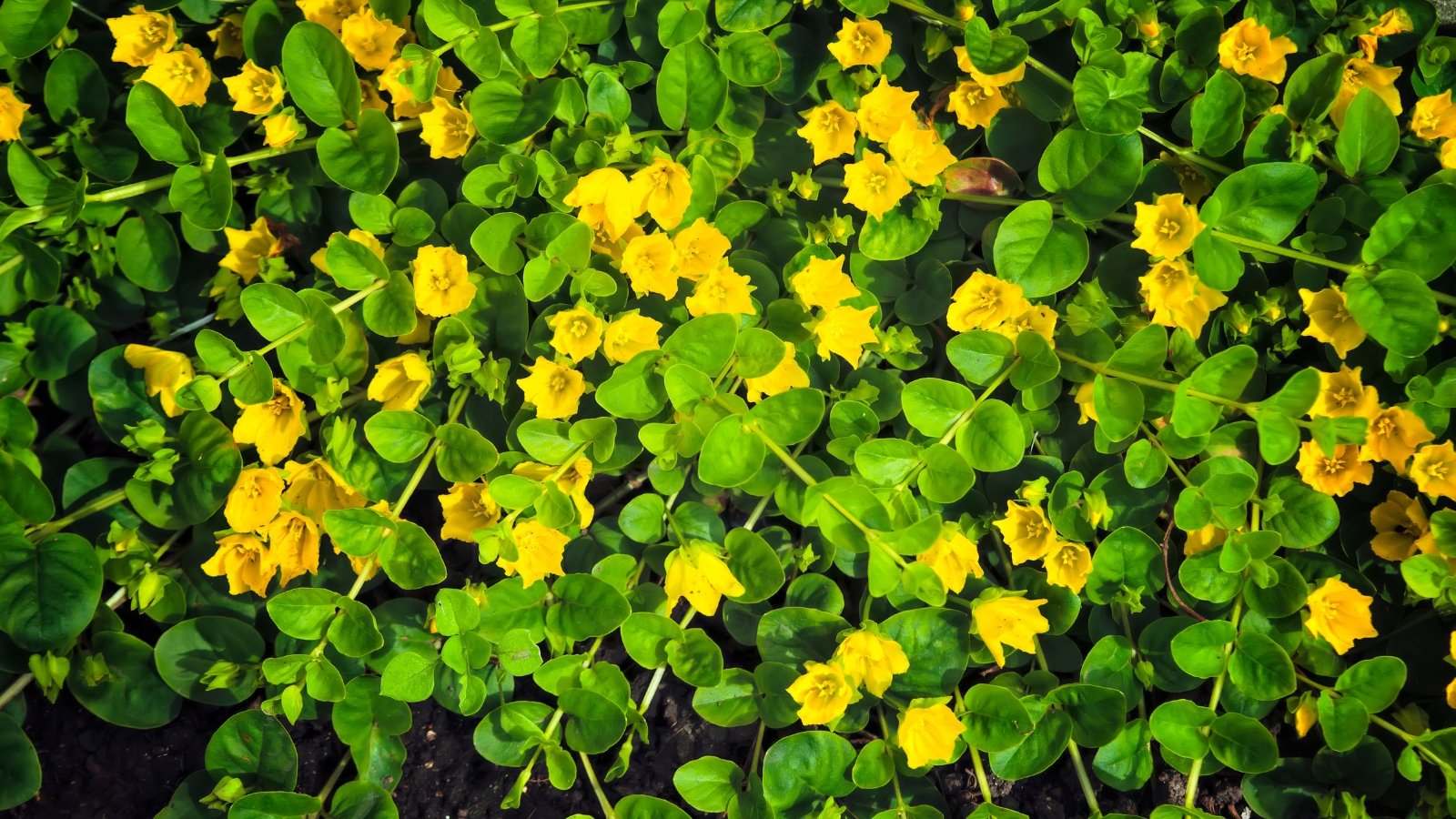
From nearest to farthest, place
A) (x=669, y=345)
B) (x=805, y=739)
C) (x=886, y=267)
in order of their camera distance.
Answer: (x=669, y=345) → (x=805, y=739) → (x=886, y=267)

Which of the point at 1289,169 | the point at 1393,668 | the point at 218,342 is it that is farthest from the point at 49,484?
the point at 1393,668

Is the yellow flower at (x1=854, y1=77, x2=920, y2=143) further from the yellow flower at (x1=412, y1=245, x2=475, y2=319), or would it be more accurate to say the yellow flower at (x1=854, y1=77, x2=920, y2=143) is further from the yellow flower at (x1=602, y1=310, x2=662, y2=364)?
the yellow flower at (x1=412, y1=245, x2=475, y2=319)

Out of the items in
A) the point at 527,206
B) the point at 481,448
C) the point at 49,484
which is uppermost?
the point at 527,206

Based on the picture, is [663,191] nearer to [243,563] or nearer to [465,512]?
[465,512]

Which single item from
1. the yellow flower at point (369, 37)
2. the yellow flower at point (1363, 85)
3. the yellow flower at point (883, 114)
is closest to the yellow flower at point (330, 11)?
the yellow flower at point (369, 37)

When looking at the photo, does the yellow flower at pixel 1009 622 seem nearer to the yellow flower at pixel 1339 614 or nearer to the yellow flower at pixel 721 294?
the yellow flower at pixel 1339 614

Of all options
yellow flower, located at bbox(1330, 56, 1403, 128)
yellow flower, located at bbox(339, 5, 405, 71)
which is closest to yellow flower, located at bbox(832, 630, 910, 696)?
yellow flower, located at bbox(1330, 56, 1403, 128)

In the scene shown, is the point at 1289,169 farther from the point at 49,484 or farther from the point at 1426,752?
the point at 49,484
